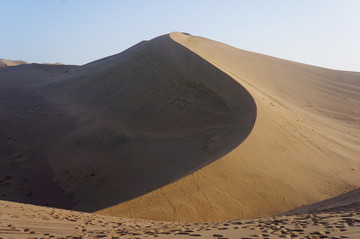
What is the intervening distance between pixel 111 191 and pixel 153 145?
2.87 meters

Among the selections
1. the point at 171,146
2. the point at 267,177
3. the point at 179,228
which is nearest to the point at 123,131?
the point at 171,146

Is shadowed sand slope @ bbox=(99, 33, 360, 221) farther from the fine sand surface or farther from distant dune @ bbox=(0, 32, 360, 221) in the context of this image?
the fine sand surface

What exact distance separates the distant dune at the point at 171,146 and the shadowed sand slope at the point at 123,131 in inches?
1.9

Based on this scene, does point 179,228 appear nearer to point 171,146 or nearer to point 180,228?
point 180,228

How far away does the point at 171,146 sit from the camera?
12.9m

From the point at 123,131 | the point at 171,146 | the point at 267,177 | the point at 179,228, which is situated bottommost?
the point at 267,177

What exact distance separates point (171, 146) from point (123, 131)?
123 inches

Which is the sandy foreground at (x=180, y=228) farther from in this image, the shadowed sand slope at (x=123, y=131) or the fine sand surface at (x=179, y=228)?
the shadowed sand slope at (x=123, y=131)

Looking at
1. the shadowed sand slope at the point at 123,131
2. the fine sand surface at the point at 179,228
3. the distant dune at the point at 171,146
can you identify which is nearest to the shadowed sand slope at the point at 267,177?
the distant dune at the point at 171,146

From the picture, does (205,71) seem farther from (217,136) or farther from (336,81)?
(336,81)

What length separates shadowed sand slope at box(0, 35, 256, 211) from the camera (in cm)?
1149

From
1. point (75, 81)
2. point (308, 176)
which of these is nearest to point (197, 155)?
point (308, 176)

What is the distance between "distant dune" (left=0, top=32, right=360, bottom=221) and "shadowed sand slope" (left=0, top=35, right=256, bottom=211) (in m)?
0.05

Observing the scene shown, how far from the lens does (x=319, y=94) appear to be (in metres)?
27.1
